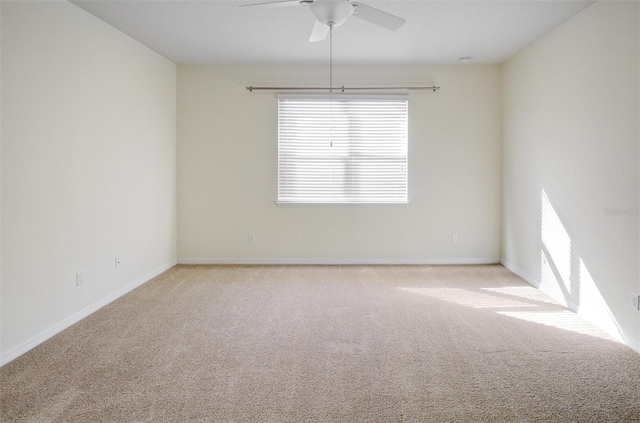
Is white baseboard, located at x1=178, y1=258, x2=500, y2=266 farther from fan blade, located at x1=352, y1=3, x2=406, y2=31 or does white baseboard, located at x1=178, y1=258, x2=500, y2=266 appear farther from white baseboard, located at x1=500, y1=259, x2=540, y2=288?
fan blade, located at x1=352, y1=3, x2=406, y2=31

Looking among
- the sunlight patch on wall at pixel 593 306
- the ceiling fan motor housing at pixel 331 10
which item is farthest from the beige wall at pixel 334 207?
the ceiling fan motor housing at pixel 331 10

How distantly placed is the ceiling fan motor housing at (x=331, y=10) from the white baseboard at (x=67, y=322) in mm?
2871

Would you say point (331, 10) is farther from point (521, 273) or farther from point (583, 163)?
point (521, 273)

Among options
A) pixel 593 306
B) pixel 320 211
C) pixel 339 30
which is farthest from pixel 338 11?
pixel 320 211

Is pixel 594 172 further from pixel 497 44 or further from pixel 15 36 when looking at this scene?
pixel 15 36

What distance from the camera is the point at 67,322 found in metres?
3.24

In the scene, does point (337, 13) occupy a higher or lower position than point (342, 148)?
higher

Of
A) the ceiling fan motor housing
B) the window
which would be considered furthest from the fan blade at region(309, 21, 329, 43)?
the window

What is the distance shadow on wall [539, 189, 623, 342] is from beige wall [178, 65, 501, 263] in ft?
4.11

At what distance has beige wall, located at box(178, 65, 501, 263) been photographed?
17.5ft

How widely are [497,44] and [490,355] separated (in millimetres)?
3288

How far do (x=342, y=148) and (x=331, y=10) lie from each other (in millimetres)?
2799

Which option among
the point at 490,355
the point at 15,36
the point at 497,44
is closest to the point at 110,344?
the point at 15,36

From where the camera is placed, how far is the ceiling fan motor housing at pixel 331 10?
2.55m
